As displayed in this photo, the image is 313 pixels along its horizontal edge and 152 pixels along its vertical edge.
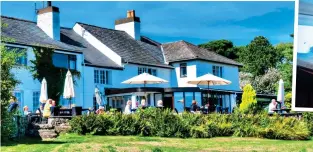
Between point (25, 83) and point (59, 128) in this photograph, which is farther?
point (25, 83)

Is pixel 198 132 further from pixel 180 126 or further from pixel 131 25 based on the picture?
pixel 131 25

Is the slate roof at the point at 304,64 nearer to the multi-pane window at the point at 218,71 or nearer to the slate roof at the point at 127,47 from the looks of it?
the slate roof at the point at 127,47

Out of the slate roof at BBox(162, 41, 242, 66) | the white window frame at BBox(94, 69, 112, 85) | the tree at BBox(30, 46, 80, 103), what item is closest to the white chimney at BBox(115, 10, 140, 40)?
the slate roof at BBox(162, 41, 242, 66)

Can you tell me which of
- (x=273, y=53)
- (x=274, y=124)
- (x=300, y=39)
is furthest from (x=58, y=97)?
(x=273, y=53)

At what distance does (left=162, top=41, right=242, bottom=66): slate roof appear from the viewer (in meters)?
37.0

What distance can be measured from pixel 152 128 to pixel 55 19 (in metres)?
15.9

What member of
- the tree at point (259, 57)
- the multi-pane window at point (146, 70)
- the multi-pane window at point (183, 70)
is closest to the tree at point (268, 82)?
the tree at point (259, 57)

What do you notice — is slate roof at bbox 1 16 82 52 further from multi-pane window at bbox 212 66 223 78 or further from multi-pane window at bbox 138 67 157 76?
multi-pane window at bbox 212 66 223 78

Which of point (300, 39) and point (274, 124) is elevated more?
point (300, 39)

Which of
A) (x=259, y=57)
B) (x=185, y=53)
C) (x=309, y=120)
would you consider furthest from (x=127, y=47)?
(x=259, y=57)

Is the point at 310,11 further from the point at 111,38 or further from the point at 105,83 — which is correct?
the point at 111,38

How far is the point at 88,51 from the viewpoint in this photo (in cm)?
3412

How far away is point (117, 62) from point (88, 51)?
6.76 ft

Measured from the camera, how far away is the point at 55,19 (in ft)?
103
